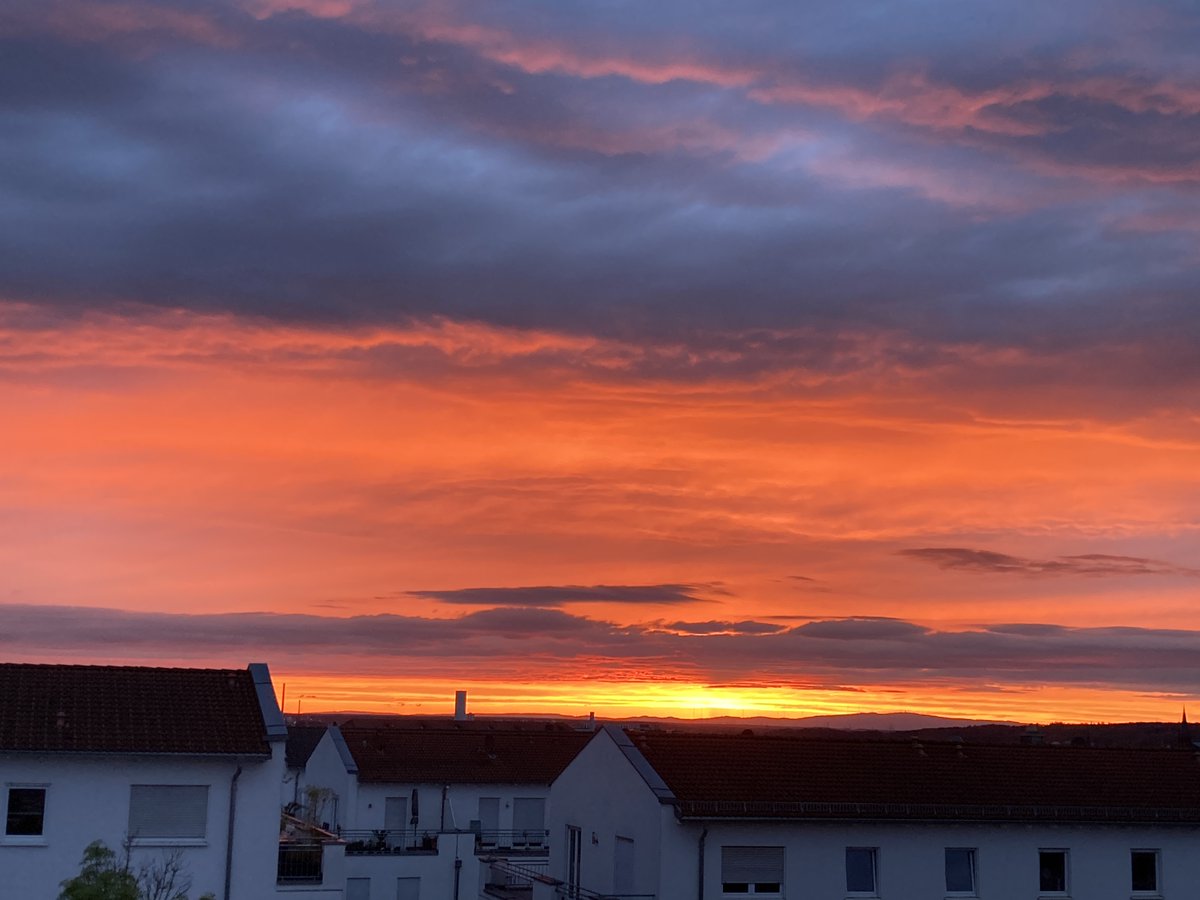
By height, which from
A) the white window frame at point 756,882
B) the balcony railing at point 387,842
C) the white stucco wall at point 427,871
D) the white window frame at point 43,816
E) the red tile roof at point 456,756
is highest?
the red tile roof at point 456,756

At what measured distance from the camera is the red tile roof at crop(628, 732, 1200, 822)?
3428 centimetres

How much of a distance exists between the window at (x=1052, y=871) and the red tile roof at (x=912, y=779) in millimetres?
1162

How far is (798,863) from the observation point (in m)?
34.2

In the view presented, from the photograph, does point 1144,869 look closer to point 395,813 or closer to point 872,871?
point 872,871

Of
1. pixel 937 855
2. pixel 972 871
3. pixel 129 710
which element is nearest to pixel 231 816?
pixel 129 710

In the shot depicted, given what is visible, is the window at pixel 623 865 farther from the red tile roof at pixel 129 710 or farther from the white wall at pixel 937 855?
the red tile roof at pixel 129 710

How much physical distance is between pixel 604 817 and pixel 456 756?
23.6m

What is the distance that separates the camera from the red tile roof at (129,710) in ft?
107

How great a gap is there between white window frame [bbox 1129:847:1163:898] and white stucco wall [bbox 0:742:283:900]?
22.0 m

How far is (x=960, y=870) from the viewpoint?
35.5 metres

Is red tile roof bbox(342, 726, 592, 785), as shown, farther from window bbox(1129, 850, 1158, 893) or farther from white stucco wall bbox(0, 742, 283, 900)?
window bbox(1129, 850, 1158, 893)

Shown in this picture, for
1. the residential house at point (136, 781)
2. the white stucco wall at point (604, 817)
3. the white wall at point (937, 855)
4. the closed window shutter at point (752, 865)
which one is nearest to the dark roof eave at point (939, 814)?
the white wall at point (937, 855)

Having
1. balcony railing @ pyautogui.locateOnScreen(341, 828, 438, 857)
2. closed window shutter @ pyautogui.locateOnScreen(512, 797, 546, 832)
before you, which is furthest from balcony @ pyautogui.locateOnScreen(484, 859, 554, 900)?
closed window shutter @ pyautogui.locateOnScreen(512, 797, 546, 832)

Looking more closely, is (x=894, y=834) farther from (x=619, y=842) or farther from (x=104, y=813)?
(x=104, y=813)
